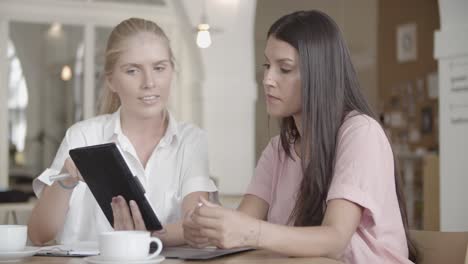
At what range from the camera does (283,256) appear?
2045 mm

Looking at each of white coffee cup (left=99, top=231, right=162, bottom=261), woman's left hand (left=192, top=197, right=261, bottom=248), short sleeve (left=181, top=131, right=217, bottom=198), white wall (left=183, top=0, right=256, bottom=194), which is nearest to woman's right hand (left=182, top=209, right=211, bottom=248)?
woman's left hand (left=192, top=197, right=261, bottom=248)

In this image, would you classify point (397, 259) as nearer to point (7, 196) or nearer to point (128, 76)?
point (128, 76)

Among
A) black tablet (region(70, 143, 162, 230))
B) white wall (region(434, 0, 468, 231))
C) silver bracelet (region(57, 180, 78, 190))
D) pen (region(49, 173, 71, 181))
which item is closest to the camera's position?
black tablet (region(70, 143, 162, 230))

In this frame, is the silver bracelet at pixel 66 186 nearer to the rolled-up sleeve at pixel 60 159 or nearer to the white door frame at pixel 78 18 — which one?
the rolled-up sleeve at pixel 60 159

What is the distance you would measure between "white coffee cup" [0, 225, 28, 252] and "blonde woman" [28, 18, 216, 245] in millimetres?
495

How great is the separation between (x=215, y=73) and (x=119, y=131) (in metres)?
7.06

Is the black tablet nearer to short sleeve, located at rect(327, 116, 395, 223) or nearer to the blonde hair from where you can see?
short sleeve, located at rect(327, 116, 395, 223)

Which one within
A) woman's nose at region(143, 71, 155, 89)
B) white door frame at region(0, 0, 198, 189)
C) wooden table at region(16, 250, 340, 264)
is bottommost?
wooden table at region(16, 250, 340, 264)

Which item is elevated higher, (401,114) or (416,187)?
(401,114)

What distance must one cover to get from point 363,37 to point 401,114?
4.22ft

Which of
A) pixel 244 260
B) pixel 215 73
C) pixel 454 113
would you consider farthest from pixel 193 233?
pixel 215 73

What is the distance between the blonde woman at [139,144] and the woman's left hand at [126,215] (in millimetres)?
396

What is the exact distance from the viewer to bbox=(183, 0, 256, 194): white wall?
375 inches

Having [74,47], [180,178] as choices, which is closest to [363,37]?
[74,47]
